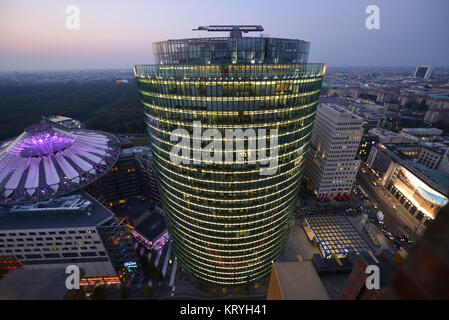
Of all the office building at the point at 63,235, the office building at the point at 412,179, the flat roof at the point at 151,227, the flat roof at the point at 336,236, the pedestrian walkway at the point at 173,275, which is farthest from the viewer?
the office building at the point at 412,179

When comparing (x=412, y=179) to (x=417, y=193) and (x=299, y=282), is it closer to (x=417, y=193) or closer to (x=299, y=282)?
(x=417, y=193)

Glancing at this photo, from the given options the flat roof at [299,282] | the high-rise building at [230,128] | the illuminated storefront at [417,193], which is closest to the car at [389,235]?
the illuminated storefront at [417,193]

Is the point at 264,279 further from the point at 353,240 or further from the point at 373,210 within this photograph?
the point at 373,210

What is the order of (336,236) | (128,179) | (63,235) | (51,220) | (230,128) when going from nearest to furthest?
(230,128)
(63,235)
(51,220)
(336,236)
(128,179)

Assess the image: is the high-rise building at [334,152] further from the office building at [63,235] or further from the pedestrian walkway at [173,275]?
the office building at [63,235]

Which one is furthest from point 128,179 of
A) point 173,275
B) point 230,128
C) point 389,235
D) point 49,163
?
point 389,235

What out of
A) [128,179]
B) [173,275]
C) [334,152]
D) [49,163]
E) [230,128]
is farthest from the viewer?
[128,179]

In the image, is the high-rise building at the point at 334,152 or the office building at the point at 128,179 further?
the office building at the point at 128,179
